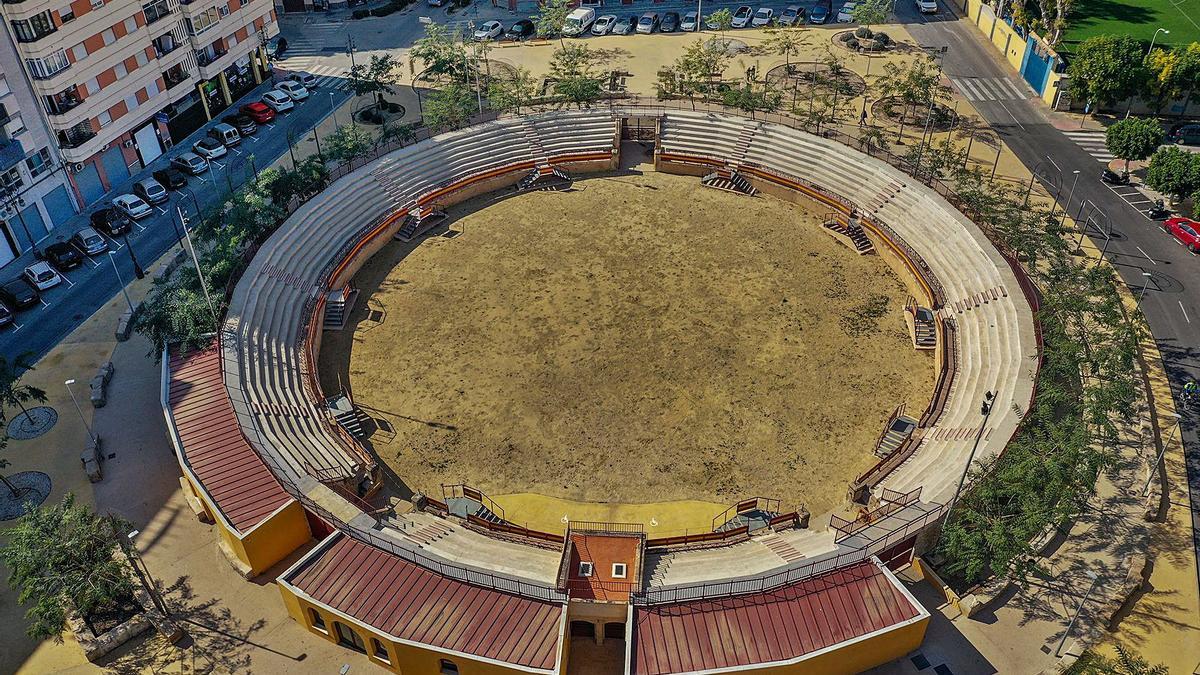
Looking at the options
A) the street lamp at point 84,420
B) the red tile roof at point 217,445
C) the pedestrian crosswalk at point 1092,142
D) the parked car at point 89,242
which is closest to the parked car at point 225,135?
the parked car at point 89,242

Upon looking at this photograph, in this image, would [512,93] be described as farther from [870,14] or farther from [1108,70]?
[1108,70]

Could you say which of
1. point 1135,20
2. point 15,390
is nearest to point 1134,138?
point 1135,20

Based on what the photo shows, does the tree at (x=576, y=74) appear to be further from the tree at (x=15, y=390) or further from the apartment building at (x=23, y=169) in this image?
the tree at (x=15, y=390)

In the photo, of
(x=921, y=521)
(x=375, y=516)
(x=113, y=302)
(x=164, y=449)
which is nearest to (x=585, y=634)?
(x=375, y=516)

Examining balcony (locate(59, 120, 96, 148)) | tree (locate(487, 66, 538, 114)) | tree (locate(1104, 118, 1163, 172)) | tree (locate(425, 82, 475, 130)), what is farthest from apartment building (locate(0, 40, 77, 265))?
tree (locate(1104, 118, 1163, 172))

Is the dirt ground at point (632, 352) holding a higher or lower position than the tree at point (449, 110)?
lower

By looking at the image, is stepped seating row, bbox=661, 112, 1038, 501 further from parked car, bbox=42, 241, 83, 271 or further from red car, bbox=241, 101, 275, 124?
parked car, bbox=42, 241, 83, 271
